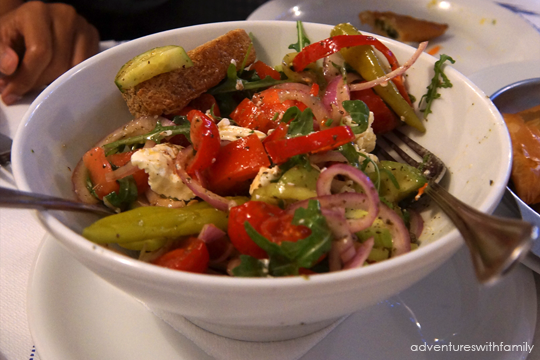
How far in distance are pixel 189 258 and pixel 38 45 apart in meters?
2.40

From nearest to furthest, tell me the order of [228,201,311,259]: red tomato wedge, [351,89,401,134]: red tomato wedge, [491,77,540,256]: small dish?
1. [228,201,311,259]: red tomato wedge
2. [351,89,401,134]: red tomato wedge
3. [491,77,540,256]: small dish

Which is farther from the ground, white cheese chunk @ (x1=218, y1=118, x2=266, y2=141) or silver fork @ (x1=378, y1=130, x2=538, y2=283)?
silver fork @ (x1=378, y1=130, x2=538, y2=283)

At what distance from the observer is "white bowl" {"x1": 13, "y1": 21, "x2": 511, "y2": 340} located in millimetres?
831

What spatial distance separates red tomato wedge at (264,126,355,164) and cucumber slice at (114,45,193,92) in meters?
0.59

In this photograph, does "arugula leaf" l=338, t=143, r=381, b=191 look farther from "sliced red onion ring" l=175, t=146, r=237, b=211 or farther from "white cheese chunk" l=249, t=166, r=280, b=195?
"sliced red onion ring" l=175, t=146, r=237, b=211

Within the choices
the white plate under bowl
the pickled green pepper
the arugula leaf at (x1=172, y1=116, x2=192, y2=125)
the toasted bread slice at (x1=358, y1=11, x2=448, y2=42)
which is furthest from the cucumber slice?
the toasted bread slice at (x1=358, y1=11, x2=448, y2=42)

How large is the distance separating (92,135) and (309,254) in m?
1.07

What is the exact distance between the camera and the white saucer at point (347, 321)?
1.20 meters

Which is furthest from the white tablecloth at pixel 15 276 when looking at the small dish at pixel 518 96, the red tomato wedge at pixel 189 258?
the small dish at pixel 518 96

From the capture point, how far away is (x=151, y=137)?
4.85ft

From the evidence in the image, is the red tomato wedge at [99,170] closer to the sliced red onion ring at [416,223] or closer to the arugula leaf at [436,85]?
the sliced red onion ring at [416,223]

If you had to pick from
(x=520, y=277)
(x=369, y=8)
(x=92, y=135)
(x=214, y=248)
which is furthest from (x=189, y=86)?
(x=369, y=8)

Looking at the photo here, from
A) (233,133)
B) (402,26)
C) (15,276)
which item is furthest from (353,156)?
(402,26)

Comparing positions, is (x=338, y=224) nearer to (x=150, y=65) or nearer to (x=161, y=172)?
(x=161, y=172)
